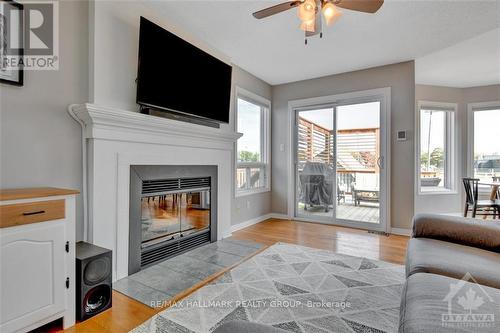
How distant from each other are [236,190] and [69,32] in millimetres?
2598

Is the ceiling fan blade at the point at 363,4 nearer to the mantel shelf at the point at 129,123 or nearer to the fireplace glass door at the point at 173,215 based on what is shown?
the mantel shelf at the point at 129,123

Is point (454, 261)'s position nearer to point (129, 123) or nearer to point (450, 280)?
point (450, 280)

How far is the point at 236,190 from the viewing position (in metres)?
3.79

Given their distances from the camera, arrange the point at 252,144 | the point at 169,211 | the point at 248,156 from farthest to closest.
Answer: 1. the point at 252,144
2. the point at 248,156
3. the point at 169,211

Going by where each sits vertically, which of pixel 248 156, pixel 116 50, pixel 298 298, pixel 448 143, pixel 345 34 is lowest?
pixel 298 298

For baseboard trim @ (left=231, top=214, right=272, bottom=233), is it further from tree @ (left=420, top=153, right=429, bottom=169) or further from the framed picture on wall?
tree @ (left=420, top=153, right=429, bottom=169)

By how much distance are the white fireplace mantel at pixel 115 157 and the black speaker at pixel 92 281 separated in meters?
0.27

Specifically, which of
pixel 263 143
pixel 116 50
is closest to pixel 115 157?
pixel 116 50

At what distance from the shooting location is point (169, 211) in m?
2.64

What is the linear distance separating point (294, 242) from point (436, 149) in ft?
12.5

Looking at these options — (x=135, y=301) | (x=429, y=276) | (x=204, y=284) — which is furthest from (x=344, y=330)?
(x=135, y=301)

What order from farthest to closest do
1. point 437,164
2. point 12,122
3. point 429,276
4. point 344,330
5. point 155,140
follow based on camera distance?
1. point 437,164
2. point 155,140
3. point 12,122
4. point 344,330
5. point 429,276

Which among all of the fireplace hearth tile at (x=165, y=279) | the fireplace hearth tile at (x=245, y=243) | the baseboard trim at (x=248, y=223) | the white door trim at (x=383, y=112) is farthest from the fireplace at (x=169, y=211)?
the white door trim at (x=383, y=112)

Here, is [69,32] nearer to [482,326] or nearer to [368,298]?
[482,326]
